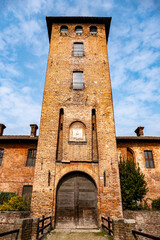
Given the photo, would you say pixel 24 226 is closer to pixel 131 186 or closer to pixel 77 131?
pixel 77 131

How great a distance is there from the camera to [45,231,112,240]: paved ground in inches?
265

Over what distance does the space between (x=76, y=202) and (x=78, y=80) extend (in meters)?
8.65

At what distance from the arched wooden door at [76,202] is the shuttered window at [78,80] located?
21.0ft

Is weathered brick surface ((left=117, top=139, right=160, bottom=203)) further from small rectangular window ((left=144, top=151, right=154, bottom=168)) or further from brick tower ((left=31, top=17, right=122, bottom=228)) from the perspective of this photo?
brick tower ((left=31, top=17, right=122, bottom=228))

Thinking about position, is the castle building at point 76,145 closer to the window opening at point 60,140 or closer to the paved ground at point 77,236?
the window opening at point 60,140

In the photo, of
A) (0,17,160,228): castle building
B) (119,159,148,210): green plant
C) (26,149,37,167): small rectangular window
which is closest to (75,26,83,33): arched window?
(0,17,160,228): castle building

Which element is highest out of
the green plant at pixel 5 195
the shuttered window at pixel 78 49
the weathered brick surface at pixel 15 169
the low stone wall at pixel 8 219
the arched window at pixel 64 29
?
the arched window at pixel 64 29

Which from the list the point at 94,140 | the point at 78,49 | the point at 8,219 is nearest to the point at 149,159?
the point at 94,140

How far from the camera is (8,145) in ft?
48.0

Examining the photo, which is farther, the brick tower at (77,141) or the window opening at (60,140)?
the window opening at (60,140)

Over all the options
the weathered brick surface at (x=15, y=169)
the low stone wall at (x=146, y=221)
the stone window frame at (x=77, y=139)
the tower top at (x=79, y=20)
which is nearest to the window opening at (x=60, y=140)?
the stone window frame at (x=77, y=139)

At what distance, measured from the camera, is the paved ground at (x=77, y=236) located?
6723 mm

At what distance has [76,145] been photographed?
1022 centimetres

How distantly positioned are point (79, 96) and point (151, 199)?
10.2 metres
